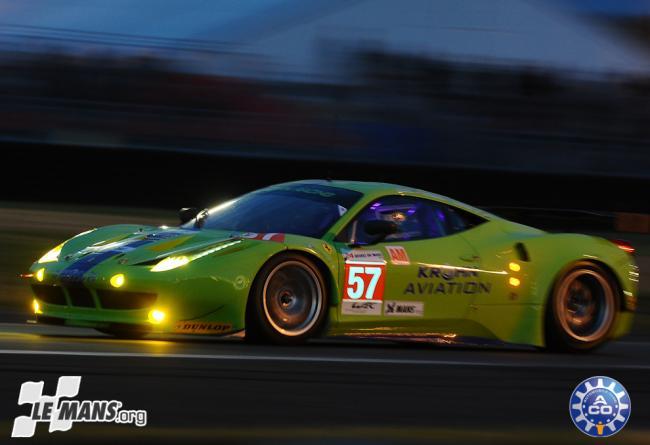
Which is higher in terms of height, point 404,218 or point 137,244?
point 404,218

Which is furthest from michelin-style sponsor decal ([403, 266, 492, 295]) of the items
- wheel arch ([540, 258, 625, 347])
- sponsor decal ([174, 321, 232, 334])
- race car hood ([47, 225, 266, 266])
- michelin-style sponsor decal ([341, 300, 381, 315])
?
sponsor decal ([174, 321, 232, 334])

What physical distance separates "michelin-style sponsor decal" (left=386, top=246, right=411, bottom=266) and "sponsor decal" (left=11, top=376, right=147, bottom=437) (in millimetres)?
3294

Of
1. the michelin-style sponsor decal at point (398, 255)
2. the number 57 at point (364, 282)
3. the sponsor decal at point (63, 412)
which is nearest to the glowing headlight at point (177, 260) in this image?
the number 57 at point (364, 282)

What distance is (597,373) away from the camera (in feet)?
22.2

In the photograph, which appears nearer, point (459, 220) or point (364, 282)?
point (364, 282)

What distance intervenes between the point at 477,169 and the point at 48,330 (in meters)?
9.93

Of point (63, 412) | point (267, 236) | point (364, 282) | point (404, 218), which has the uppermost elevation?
point (404, 218)

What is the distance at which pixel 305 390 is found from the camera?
531cm

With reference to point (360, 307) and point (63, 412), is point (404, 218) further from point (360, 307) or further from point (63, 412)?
point (63, 412)

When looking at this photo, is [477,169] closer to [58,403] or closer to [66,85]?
[66,85]

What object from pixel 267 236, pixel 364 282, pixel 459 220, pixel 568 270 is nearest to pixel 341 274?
pixel 364 282

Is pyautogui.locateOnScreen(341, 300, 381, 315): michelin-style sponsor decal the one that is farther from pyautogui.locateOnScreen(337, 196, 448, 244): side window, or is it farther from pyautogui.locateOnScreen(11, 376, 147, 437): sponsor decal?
pyautogui.locateOnScreen(11, 376, 147, 437): sponsor decal

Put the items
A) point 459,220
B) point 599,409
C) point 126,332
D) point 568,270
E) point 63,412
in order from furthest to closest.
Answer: point 568,270, point 459,220, point 126,332, point 599,409, point 63,412

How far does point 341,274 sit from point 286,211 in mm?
672
